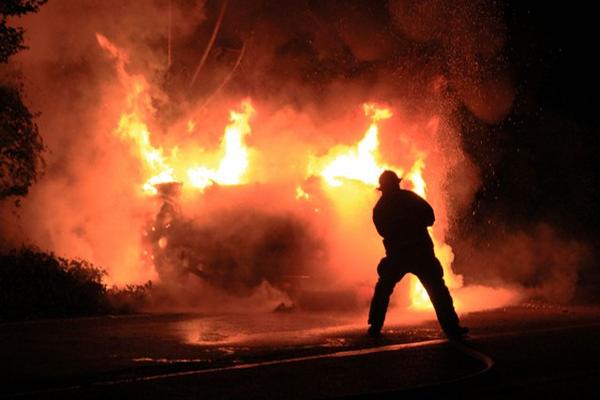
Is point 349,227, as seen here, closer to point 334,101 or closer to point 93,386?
point 334,101

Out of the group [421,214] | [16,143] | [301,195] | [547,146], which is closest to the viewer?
[421,214]

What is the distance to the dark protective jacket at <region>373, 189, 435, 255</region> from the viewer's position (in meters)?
8.86

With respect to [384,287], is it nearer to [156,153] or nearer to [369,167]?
[369,167]

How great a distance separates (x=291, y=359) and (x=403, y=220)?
2.43 meters

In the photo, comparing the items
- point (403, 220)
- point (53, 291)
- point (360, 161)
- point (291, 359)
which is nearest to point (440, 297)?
point (403, 220)

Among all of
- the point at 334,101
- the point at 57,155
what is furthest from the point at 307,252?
the point at 57,155

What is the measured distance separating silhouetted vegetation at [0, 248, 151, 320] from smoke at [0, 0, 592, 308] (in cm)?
129

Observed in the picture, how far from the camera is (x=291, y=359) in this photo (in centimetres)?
711

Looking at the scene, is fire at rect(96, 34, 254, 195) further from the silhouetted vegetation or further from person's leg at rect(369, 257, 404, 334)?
person's leg at rect(369, 257, 404, 334)

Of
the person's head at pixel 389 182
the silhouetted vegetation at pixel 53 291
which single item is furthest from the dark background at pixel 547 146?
the person's head at pixel 389 182

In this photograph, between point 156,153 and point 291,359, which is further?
Answer: point 156,153

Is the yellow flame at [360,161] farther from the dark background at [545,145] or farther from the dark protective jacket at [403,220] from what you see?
the dark background at [545,145]

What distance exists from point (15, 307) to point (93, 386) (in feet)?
16.0

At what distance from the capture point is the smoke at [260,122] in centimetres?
1339
